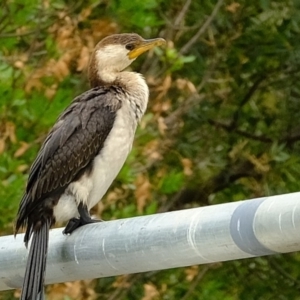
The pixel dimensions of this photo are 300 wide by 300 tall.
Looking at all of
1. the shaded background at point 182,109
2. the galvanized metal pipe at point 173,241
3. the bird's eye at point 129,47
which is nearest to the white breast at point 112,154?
the bird's eye at point 129,47

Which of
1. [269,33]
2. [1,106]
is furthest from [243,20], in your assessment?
[1,106]

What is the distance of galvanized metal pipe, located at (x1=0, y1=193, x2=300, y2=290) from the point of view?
1734 millimetres

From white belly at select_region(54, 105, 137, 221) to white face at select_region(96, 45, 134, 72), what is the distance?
36 cm

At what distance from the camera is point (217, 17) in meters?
4.89

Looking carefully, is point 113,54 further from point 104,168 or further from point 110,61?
point 104,168

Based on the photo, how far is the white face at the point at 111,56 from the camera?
3660mm

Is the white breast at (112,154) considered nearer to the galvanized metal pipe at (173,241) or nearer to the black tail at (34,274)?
the black tail at (34,274)

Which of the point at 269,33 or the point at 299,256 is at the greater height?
the point at 269,33

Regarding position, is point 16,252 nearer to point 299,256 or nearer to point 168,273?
point 168,273

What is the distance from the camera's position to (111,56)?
3686 millimetres

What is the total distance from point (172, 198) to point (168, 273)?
0.42 m

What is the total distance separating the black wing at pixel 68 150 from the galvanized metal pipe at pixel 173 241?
0.73 m

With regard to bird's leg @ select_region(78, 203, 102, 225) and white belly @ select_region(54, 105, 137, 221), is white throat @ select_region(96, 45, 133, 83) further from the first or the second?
bird's leg @ select_region(78, 203, 102, 225)

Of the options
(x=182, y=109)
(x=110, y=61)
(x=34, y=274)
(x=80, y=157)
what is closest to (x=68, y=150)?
(x=80, y=157)
